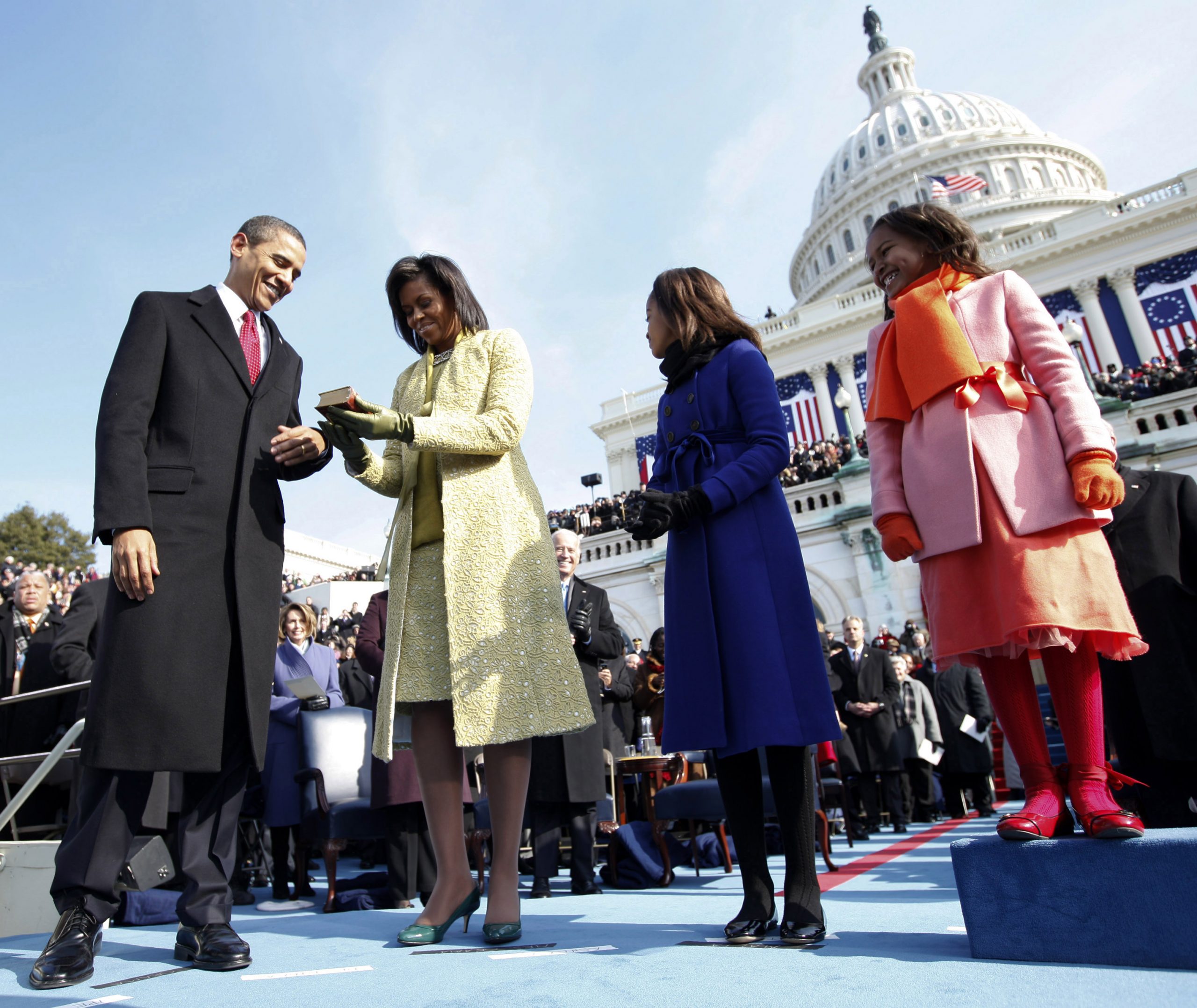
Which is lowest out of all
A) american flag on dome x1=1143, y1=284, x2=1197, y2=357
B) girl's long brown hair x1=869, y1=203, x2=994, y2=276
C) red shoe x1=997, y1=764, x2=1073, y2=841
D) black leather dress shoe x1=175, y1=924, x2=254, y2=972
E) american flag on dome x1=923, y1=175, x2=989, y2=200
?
black leather dress shoe x1=175, y1=924, x2=254, y2=972

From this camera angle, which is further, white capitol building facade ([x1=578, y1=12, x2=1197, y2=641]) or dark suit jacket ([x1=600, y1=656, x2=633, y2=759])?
white capitol building facade ([x1=578, y1=12, x2=1197, y2=641])

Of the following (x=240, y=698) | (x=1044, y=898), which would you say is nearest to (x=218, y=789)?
(x=240, y=698)

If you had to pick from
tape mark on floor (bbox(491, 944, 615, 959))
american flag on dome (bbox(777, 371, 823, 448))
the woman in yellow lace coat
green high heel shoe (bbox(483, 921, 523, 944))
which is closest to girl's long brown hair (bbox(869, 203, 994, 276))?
the woman in yellow lace coat

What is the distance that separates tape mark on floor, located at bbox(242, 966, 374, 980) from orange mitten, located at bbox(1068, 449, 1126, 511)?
7.11ft

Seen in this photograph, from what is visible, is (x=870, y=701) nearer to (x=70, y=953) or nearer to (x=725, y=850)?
(x=725, y=850)

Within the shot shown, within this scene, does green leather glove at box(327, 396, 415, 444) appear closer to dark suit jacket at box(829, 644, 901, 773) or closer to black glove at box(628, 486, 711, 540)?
black glove at box(628, 486, 711, 540)

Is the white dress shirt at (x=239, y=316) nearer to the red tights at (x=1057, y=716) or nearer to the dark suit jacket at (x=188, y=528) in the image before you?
the dark suit jacket at (x=188, y=528)

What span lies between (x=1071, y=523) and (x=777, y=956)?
52.1 inches

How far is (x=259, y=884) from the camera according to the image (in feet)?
21.6

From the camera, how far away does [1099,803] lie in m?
1.98

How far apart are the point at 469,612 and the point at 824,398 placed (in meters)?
38.0

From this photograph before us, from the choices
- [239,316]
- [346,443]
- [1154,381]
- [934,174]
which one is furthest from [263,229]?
[934,174]

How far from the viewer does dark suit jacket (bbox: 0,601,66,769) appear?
5.35m

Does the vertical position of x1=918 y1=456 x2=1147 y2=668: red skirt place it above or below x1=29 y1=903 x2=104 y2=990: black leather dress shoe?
above
